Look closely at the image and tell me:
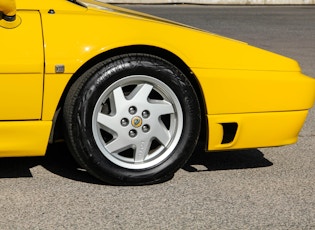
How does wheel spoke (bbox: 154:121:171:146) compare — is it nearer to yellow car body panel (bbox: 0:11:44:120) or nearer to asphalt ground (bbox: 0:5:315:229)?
asphalt ground (bbox: 0:5:315:229)

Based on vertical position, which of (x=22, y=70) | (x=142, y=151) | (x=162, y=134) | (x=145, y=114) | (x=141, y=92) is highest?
(x=22, y=70)

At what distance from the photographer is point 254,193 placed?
14.0ft

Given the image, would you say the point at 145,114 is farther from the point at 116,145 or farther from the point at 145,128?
the point at 116,145

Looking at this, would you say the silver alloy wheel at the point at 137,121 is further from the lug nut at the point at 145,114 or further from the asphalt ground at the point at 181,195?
the asphalt ground at the point at 181,195

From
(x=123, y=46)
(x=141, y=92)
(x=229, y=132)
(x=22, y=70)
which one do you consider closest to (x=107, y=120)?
(x=141, y=92)

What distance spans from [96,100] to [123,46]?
1.11ft

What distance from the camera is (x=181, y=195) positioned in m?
4.19

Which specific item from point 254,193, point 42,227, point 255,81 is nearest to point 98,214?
point 42,227

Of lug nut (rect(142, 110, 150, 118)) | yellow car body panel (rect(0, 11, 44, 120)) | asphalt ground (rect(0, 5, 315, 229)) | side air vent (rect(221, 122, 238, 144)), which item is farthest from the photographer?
side air vent (rect(221, 122, 238, 144))

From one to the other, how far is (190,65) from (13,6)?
1057 mm

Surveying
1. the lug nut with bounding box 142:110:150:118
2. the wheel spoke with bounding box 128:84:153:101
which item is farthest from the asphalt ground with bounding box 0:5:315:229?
the wheel spoke with bounding box 128:84:153:101

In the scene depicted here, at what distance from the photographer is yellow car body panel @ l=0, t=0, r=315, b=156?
3.97 meters

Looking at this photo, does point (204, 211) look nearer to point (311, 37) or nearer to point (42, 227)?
point (42, 227)

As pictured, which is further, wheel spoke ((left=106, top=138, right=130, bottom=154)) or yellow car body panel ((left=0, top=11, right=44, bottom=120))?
wheel spoke ((left=106, top=138, right=130, bottom=154))
